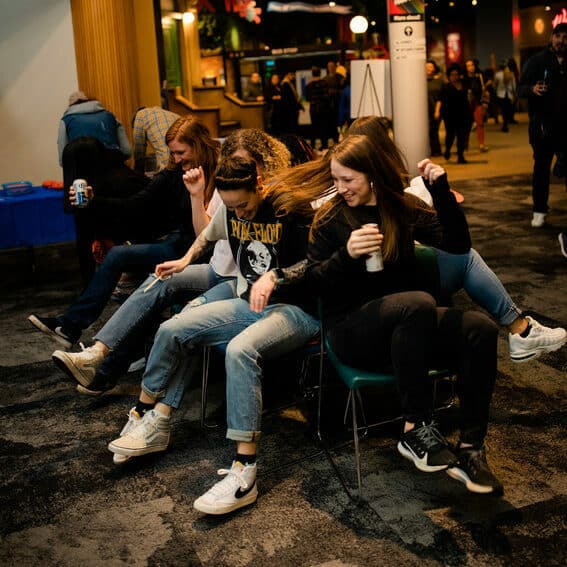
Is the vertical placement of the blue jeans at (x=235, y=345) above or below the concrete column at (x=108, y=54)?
below

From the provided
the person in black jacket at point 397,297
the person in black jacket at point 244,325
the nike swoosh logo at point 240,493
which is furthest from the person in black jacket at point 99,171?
the nike swoosh logo at point 240,493

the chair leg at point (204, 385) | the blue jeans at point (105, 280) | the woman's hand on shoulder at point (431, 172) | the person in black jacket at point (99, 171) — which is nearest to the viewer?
the woman's hand on shoulder at point (431, 172)

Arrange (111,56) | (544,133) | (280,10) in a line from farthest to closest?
1. (280,10)
2. (111,56)
3. (544,133)

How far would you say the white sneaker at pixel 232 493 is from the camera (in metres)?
3.00

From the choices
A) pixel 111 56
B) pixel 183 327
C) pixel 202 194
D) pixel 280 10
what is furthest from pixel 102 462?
pixel 280 10

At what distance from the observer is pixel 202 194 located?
4.26 metres

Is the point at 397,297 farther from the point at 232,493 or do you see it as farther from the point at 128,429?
the point at 128,429

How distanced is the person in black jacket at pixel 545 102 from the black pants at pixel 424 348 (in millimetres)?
4496

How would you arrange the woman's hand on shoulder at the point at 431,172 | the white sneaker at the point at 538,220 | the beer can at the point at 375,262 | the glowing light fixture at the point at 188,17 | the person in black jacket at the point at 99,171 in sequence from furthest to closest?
the glowing light fixture at the point at 188,17 → the white sneaker at the point at 538,220 → the person in black jacket at the point at 99,171 → the woman's hand on shoulder at the point at 431,172 → the beer can at the point at 375,262

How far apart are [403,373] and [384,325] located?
7.1 inches

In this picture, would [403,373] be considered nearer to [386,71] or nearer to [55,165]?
[55,165]

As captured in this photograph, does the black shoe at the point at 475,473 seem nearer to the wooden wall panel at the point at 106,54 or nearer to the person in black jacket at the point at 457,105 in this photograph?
the wooden wall panel at the point at 106,54

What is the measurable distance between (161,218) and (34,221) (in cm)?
295

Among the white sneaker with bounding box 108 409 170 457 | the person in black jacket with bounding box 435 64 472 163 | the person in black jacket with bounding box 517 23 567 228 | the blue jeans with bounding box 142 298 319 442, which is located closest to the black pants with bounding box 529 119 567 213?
the person in black jacket with bounding box 517 23 567 228
